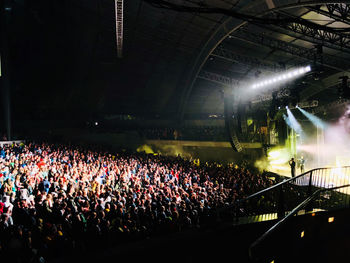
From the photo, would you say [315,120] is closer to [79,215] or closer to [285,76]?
[285,76]

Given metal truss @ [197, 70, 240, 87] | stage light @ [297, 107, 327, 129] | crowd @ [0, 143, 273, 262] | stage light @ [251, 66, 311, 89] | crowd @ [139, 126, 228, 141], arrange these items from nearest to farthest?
1. crowd @ [0, 143, 273, 262]
2. stage light @ [251, 66, 311, 89]
3. stage light @ [297, 107, 327, 129]
4. metal truss @ [197, 70, 240, 87]
5. crowd @ [139, 126, 228, 141]

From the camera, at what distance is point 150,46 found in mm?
18125

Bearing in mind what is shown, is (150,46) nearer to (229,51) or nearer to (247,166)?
(229,51)

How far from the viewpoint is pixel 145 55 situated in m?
19.1

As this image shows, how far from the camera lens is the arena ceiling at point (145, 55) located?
13.6m

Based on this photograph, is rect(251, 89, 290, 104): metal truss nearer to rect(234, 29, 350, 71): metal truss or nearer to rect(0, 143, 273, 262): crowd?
rect(234, 29, 350, 71): metal truss

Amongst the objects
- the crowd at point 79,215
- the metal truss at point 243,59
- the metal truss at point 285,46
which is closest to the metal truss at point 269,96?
the metal truss at point 243,59

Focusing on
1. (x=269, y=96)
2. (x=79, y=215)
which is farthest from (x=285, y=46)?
(x=79, y=215)

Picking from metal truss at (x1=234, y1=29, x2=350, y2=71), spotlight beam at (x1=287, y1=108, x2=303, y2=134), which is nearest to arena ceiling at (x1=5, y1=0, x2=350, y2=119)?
metal truss at (x1=234, y1=29, x2=350, y2=71)

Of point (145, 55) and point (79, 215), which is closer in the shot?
point (79, 215)

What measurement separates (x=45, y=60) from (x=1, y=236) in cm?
1746

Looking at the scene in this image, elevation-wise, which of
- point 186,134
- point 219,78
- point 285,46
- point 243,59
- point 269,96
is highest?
point 243,59

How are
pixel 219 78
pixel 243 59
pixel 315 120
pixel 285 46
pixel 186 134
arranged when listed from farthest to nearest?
pixel 186 134 < pixel 219 78 < pixel 315 120 < pixel 243 59 < pixel 285 46

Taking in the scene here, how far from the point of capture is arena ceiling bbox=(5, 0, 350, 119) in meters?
13.6
